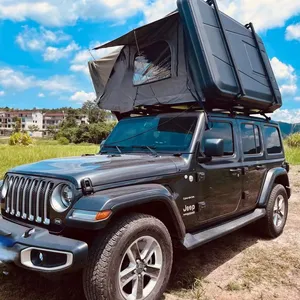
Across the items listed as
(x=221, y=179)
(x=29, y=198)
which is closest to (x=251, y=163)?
(x=221, y=179)

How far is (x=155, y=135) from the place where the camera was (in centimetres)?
416

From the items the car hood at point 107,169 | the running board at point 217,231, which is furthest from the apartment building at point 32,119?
the car hood at point 107,169

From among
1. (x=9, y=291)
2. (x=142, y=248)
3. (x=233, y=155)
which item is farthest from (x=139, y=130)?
(x=9, y=291)

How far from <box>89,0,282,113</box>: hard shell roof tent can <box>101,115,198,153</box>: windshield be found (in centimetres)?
32

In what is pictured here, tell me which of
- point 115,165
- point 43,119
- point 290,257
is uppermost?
point 43,119

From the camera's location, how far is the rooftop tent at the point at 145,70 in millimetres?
4367

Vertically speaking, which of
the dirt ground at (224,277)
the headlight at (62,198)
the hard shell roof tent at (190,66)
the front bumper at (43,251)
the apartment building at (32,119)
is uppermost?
the apartment building at (32,119)

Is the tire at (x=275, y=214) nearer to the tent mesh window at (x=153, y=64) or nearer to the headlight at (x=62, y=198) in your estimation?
the tent mesh window at (x=153, y=64)

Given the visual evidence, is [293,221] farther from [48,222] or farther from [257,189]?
[48,222]

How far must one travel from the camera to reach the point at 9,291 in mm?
3172

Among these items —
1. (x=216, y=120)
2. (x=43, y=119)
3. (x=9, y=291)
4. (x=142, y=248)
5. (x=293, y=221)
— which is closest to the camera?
(x=142, y=248)

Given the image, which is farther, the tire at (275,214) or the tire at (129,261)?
the tire at (275,214)

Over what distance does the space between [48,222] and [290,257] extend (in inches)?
129

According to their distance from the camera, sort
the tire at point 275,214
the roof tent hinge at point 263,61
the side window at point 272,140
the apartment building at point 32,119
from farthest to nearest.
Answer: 1. the apartment building at point 32,119
2. the side window at point 272,140
3. the roof tent hinge at point 263,61
4. the tire at point 275,214
